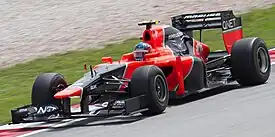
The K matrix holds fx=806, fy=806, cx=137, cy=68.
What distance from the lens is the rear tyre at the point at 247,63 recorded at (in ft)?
47.5

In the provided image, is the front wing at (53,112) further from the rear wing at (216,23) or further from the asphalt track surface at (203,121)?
the rear wing at (216,23)

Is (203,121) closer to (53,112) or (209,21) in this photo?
(53,112)

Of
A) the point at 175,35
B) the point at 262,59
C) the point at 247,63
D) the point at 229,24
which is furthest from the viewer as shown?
the point at 229,24

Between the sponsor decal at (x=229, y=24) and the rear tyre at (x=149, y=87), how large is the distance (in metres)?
3.36

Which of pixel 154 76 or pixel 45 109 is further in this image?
pixel 45 109

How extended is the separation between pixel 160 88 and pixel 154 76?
0.38 meters

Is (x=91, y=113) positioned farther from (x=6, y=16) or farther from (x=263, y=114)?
(x=6, y=16)

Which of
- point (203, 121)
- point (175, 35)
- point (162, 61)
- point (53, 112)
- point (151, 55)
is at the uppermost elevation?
point (175, 35)

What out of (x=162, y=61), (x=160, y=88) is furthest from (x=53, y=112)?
(x=162, y=61)

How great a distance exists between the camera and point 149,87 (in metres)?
12.4

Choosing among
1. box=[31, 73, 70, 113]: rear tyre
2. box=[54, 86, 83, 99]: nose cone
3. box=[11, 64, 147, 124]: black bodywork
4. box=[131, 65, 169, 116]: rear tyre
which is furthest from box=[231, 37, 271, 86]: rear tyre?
box=[54, 86, 83, 99]: nose cone

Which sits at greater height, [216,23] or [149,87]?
[216,23]

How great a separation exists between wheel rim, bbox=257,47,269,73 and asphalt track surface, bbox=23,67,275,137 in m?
0.69

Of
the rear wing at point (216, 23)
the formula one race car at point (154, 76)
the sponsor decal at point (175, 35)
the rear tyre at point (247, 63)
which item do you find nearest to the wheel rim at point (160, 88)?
the formula one race car at point (154, 76)
